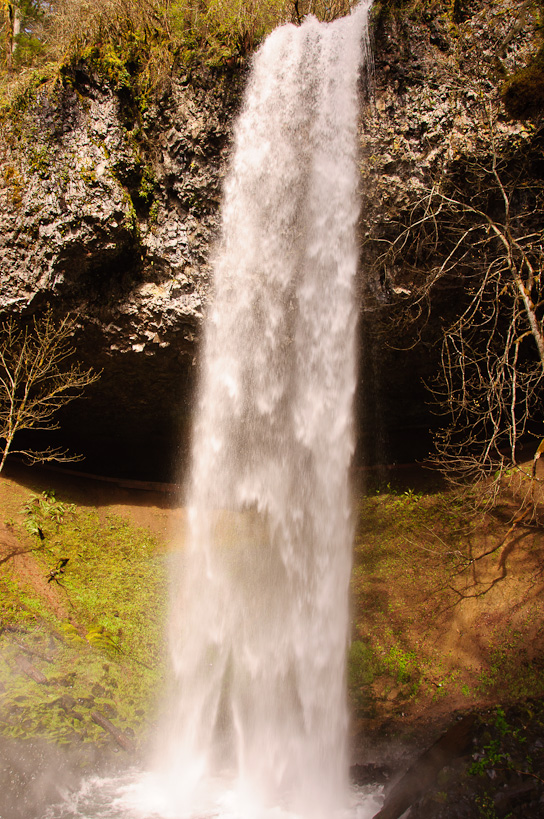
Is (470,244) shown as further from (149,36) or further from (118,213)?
(149,36)

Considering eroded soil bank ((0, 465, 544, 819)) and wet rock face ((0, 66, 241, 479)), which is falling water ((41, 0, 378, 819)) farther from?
eroded soil bank ((0, 465, 544, 819))

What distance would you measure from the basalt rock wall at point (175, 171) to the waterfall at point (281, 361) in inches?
16.0

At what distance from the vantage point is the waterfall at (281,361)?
21.8 feet

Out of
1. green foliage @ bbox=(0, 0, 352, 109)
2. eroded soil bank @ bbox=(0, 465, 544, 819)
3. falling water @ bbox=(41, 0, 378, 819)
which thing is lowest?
eroded soil bank @ bbox=(0, 465, 544, 819)

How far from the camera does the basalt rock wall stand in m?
6.66

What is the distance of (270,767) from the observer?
15.9 ft

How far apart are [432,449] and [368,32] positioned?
7.64 m

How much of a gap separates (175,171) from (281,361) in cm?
351

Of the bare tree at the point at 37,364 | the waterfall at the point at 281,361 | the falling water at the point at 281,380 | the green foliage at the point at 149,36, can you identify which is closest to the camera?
the falling water at the point at 281,380

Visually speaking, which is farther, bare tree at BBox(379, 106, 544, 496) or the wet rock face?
the wet rock face

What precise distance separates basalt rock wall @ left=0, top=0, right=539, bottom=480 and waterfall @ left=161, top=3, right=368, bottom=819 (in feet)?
1.33

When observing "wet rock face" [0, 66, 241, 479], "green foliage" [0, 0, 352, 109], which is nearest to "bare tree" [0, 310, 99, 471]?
"wet rock face" [0, 66, 241, 479]

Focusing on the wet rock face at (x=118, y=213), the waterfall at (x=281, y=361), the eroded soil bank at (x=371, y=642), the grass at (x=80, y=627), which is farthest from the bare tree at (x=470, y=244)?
the grass at (x=80, y=627)

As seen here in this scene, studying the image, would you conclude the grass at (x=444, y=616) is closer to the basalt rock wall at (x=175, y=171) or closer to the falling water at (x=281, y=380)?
the falling water at (x=281, y=380)
